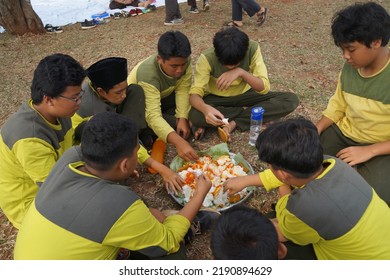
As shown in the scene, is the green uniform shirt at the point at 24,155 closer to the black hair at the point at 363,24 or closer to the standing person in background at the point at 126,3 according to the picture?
the black hair at the point at 363,24

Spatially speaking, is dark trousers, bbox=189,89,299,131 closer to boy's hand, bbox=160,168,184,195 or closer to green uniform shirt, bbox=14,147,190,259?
boy's hand, bbox=160,168,184,195

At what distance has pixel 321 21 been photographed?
708cm

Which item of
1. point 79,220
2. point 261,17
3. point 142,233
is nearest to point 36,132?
point 79,220

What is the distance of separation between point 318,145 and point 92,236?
1.33 meters

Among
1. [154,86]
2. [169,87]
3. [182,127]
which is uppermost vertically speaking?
[154,86]

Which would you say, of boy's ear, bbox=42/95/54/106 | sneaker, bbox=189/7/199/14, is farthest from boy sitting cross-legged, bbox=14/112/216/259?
sneaker, bbox=189/7/199/14

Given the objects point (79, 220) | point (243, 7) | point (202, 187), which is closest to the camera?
point (79, 220)

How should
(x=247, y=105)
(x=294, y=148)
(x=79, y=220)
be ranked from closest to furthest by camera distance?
(x=79, y=220)
(x=294, y=148)
(x=247, y=105)

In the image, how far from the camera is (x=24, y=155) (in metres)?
2.26

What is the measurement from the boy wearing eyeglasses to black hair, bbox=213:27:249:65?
144 centimetres

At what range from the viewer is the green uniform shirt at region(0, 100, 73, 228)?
2271mm

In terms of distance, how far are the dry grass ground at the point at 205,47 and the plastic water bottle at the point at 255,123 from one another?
10 centimetres

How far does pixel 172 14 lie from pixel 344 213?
6466 millimetres

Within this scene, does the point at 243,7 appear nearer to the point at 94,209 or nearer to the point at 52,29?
the point at 52,29
